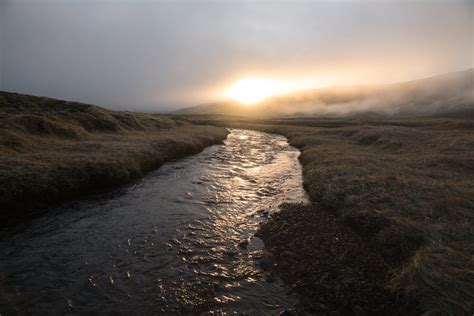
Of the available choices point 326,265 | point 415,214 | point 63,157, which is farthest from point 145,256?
point 63,157

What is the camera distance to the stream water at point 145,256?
32.5 ft

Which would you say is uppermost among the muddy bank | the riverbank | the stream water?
the riverbank

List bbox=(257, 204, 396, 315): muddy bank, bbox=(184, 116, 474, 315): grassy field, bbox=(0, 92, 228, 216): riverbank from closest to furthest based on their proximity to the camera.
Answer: bbox=(184, 116, 474, 315): grassy field
bbox=(257, 204, 396, 315): muddy bank
bbox=(0, 92, 228, 216): riverbank

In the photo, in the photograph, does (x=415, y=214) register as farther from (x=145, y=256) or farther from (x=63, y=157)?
(x=63, y=157)

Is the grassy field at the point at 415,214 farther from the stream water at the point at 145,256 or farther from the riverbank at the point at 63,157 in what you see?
the riverbank at the point at 63,157

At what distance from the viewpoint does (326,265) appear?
471 inches

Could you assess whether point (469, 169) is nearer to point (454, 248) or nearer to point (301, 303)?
point (454, 248)

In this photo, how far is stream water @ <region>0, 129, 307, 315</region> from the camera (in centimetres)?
991

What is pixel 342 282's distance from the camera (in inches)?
423

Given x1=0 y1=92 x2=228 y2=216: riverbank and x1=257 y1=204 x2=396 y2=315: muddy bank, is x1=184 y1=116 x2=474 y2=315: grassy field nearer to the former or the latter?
x1=257 y1=204 x2=396 y2=315: muddy bank

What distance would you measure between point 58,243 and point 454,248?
18.8 m

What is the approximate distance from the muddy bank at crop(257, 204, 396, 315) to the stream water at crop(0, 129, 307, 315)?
0.86m

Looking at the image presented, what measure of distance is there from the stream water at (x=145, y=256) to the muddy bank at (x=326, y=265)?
0.86 metres

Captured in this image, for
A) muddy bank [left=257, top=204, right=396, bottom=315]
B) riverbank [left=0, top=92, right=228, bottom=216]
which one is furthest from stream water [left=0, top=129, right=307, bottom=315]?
riverbank [left=0, top=92, right=228, bottom=216]
